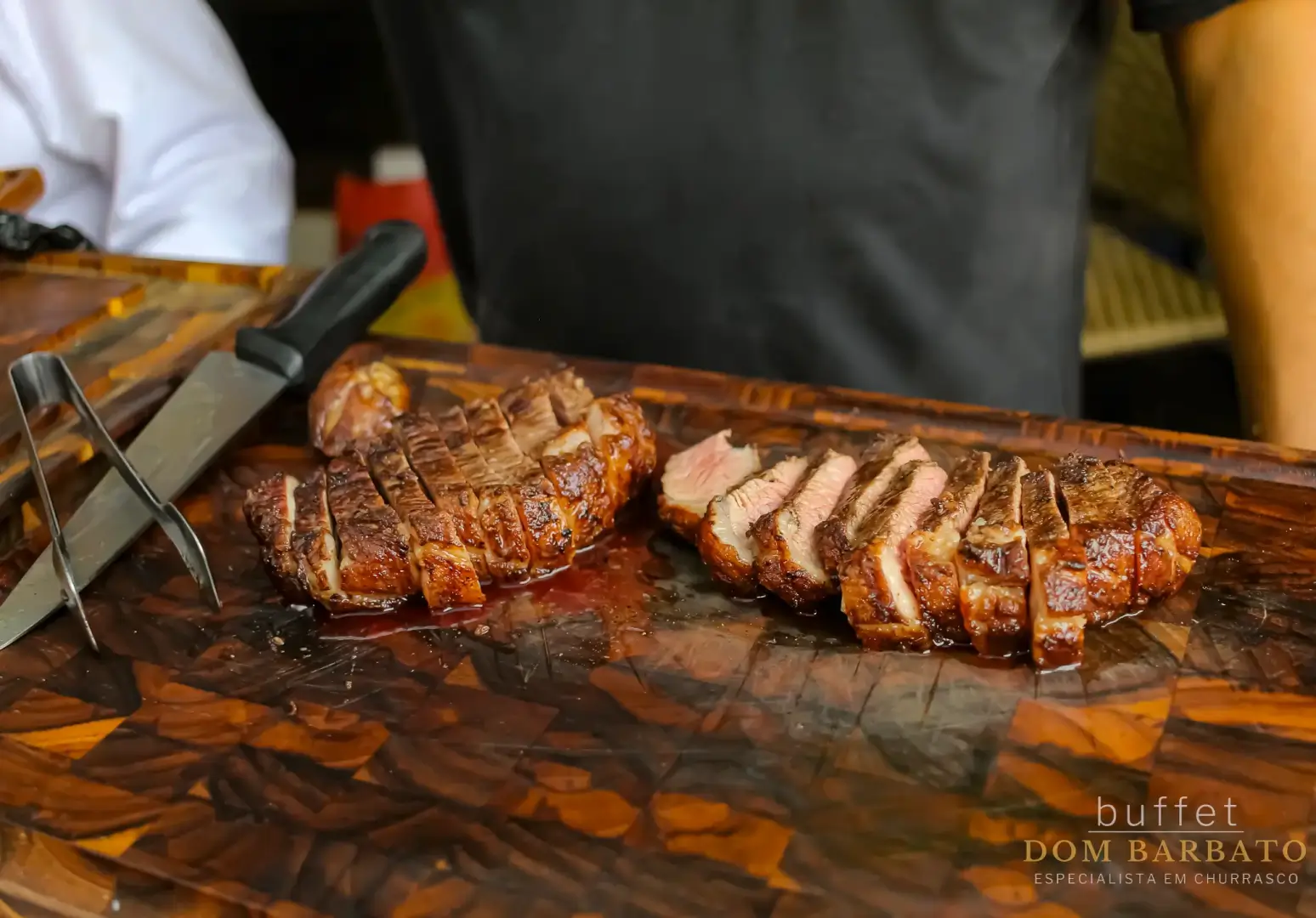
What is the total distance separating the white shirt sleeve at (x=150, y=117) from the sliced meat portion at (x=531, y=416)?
1648mm

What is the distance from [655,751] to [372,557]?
1.87ft

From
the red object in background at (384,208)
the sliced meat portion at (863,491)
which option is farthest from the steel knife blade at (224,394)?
the red object in background at (384,208)

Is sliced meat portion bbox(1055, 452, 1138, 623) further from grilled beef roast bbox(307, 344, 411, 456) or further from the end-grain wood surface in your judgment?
grilled beef roast bbox(307, 344, 411, 456)

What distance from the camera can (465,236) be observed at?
2982mm

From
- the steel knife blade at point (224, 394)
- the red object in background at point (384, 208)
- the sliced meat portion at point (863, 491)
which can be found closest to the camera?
the sliced meat portion at point (863, 491)

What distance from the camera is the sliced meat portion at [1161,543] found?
1646 millimetres

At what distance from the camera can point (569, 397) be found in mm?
2104

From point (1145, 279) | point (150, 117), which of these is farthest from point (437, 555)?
point (1145, 279)

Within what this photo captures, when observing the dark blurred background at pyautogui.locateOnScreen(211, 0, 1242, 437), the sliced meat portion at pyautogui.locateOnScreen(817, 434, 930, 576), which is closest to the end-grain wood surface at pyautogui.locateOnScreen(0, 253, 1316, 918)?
the sliced meat portion at pyautogui.locateOnScreen(817, 434, 930, 576)

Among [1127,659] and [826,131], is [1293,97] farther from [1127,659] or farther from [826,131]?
[1127,659]

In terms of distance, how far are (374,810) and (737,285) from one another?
139 cm

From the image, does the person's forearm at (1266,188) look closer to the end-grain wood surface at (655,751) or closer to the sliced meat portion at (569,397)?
the end-grain wood surface at (655,751)

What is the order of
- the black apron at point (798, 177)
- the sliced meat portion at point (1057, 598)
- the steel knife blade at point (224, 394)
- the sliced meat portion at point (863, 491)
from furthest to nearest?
the black apron at point (798, 177) → the steel knife blade at point (224, 394) → the sliced meat portion at point (863, 491) → the sliced meat portion at point (1057, 598)

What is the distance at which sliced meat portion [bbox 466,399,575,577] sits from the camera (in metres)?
1.83
